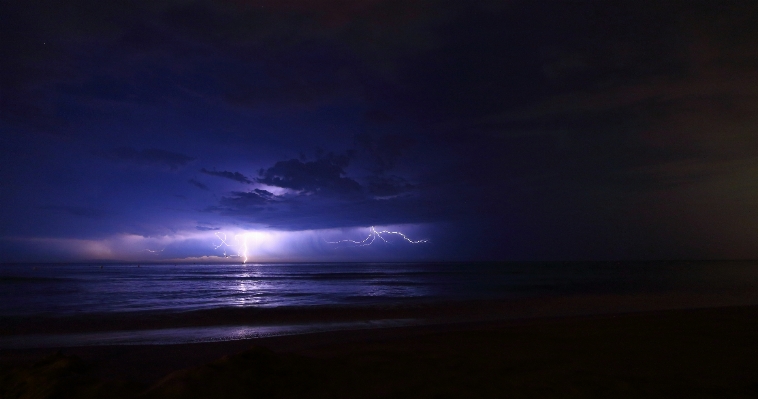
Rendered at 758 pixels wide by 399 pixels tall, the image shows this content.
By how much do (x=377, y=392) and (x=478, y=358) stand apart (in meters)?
2.66

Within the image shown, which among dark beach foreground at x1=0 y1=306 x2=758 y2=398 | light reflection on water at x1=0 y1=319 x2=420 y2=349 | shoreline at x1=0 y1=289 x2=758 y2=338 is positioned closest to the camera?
dark beach foreground at x1=0 y1=306 x2=758 y2=398

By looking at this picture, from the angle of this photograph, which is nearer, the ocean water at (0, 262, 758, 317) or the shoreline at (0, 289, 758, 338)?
the shoreline at (0, 289, 758, 338)

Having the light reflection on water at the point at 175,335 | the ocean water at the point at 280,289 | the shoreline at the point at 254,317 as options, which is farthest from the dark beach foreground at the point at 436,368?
the ocean water at the point at 280,289

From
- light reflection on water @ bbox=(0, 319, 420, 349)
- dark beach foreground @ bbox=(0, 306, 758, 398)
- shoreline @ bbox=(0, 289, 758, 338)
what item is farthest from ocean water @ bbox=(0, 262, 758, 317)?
dark beach foreground @ bbox=(0, 306, 758, 398)

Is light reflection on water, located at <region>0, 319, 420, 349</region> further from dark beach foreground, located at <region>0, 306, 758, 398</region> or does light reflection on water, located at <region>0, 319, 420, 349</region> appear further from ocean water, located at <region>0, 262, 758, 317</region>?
ocean water, located at <region>0, 262, 758, 317</region>

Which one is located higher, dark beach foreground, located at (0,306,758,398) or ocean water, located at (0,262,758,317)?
dark beach foreground, located at (0,306,758,398)

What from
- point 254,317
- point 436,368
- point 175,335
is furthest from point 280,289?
point 436,368

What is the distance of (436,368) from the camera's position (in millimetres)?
6672

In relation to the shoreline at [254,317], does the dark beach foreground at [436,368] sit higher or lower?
higher

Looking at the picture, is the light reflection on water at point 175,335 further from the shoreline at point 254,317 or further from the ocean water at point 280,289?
the ocean water at point 280,289

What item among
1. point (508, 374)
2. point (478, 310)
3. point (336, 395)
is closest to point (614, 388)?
point (508, 374)

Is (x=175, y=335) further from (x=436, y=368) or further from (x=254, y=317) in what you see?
(x=436, y=368)

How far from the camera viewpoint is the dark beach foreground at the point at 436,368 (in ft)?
17.6

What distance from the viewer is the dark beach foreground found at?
5359 millimetres
